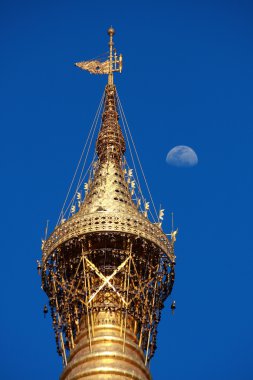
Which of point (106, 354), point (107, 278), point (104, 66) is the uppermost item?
point (104, 66)

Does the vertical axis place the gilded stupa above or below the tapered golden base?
above

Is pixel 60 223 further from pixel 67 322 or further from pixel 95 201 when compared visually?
pixel 67 322

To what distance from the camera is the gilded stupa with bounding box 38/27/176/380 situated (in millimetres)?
38000

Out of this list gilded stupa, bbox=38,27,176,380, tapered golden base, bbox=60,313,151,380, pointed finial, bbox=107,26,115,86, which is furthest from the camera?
pointed finial, bbox=107,26,115,86

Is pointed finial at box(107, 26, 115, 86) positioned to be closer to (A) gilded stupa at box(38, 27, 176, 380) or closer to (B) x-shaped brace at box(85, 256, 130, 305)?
(A) gilded stupa at box(38, 27, 176, 380)

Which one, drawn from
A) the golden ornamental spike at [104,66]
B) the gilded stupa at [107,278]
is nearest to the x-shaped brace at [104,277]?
the gilded stupa at [107,278]

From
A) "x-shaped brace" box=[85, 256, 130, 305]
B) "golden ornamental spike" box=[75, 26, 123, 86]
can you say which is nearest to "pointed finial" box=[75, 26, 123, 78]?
"golden ornamental spike" box=[75, 26, 123, 86]

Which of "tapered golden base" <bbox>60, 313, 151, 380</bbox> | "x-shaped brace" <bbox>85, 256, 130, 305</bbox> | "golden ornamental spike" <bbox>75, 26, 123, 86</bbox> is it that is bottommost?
"tapered golden base" <bbox>60, 313, 151, 380</bbox>

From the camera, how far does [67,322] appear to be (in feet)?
130

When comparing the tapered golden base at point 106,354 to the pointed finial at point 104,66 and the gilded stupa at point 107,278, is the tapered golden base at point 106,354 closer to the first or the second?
the gilded stupa at point 107,278

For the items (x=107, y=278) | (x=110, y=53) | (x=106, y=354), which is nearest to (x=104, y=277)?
(x=107, y=278)

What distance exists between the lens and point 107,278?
3922cm

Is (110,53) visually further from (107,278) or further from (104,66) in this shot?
(107,278)

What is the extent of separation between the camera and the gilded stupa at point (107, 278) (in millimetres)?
38000
